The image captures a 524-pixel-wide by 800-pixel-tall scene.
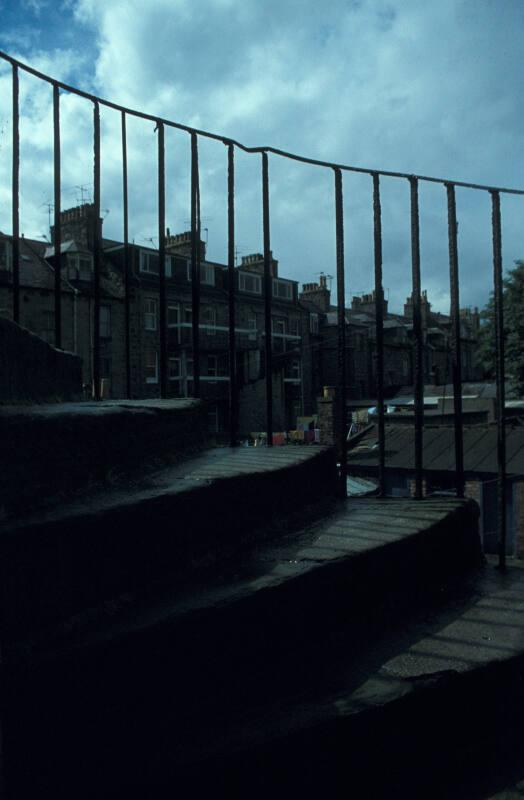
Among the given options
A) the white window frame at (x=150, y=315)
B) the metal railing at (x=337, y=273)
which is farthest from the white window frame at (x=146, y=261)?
the metal railing at (x=337, y=273)

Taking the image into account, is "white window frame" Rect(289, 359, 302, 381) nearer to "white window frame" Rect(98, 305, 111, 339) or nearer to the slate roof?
"white window frame" Rect(98, 305, 111, 339)

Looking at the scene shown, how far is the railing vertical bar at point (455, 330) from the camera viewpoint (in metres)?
3.35

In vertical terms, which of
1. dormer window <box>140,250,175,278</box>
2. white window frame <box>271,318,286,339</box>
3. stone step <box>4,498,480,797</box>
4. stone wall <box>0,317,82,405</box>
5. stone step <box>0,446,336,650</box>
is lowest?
stone step <box>4,498,480,797</box>

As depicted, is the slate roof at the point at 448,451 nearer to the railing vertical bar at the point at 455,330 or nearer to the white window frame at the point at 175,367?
the railing vertical bar at the point at 455,330

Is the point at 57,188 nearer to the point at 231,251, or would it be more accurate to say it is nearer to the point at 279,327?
the point at 231,251

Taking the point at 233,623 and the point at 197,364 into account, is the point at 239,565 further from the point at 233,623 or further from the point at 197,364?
the point at 197,364

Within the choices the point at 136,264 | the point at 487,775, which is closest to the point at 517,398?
the point at 136,264

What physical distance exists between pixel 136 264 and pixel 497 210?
27.9m

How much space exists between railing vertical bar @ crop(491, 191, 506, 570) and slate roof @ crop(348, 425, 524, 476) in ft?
33.2

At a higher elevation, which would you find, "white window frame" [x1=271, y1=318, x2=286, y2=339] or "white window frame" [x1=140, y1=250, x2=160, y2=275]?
"white window frame" [x1=140, y1=250, x2=160, y2=275]

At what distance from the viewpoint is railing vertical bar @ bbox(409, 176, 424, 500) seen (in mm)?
3277

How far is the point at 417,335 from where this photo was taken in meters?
3.20

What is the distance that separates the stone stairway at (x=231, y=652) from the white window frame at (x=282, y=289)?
3556 centimetres

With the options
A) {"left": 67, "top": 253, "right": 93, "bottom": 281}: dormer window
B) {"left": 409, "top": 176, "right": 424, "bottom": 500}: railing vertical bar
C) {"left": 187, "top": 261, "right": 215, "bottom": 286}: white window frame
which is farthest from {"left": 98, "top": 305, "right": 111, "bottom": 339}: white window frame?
{"left": 409, "top": 176, "right": 424, "bottom": 500}: railing vertical bar
